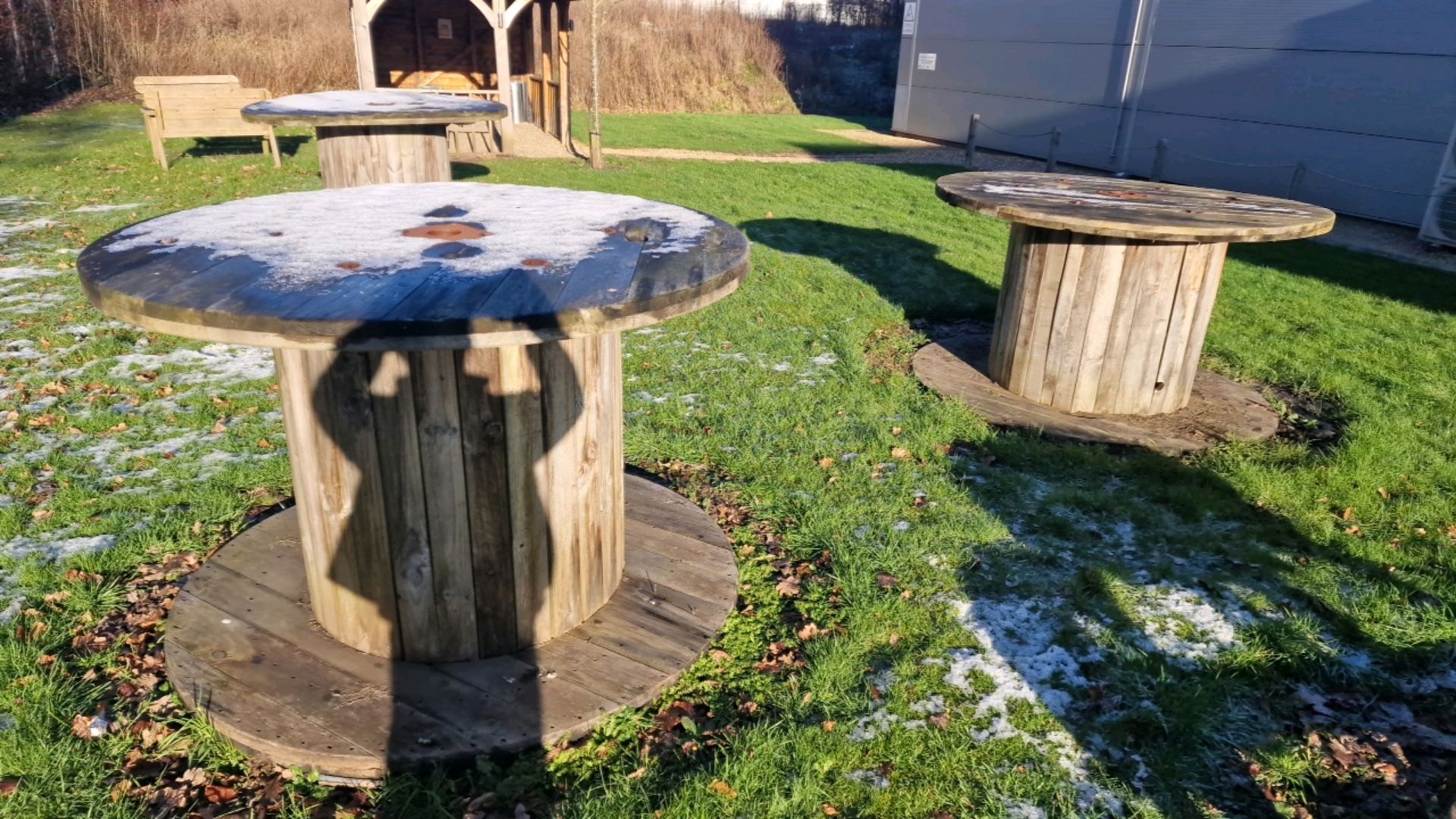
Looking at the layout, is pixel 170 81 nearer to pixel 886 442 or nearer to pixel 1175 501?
pixel 886 442

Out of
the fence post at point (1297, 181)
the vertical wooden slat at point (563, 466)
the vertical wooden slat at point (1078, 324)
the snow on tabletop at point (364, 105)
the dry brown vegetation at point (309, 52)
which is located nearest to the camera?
the vertical wooden slat at point (563, 466)

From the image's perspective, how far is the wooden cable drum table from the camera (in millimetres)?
2076

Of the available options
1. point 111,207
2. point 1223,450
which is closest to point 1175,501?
point 1223,450

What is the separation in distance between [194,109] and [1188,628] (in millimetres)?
13234

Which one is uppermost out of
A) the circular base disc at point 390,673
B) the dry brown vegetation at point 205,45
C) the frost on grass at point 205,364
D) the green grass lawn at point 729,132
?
the dry brown vegetation at point 205,45

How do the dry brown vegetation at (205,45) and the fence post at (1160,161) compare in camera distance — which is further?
the dry brown vegetation at (205,45)

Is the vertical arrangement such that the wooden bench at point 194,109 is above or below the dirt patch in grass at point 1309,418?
above

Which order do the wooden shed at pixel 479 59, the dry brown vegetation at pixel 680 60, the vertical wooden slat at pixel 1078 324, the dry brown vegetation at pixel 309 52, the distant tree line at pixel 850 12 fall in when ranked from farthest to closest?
the distant tree line at pixel 850 12 < the dry brown vegetation at pixel 680 60 < the dry brown vegetation at pixel 309 52 < the wooden shed at pixel 479 59 < the vertical wooden slat at pixel 1078 324

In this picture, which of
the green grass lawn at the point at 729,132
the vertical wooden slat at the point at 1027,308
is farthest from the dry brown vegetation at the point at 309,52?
the vertical wooden slat at the point at 1027,308

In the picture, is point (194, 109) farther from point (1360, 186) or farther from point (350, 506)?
point (1360, 186)

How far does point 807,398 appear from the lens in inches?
196

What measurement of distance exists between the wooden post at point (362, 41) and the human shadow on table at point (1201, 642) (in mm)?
11588

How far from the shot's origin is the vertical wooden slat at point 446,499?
90.8 inches

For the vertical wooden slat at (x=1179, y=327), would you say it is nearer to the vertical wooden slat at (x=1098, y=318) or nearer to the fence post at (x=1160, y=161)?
the vertical wooden slat at (x=1098, y=318)
